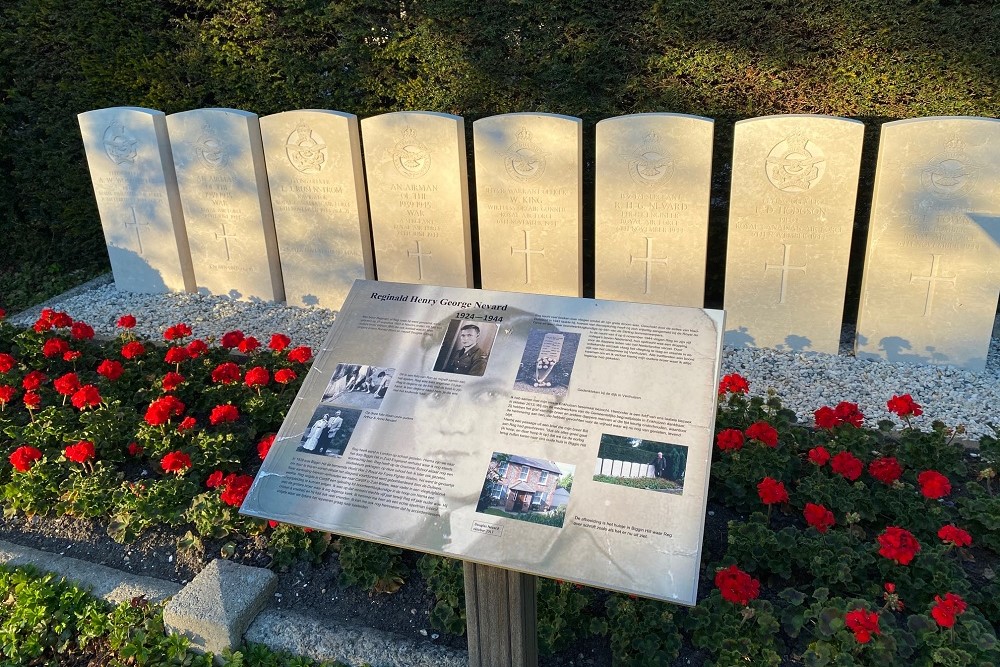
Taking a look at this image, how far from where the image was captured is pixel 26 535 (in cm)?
365

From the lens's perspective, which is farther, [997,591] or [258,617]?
[258,617]

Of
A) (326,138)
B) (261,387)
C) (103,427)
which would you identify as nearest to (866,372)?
(261,387)

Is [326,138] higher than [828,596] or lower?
higher

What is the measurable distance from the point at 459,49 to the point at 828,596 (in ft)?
16.9

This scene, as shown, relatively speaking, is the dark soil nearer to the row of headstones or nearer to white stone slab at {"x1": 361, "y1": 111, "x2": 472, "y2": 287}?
the row of headstones

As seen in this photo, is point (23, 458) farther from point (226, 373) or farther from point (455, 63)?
point (455, 63)

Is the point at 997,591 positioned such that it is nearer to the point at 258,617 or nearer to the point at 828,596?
the point at 828,596

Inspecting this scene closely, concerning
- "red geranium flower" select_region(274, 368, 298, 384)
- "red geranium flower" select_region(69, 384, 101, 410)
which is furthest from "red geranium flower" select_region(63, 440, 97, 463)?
"red geranium flower" select_region(274, 368, 298, 384)

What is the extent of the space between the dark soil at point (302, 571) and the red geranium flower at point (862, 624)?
0.55 m

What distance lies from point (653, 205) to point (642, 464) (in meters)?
3.63

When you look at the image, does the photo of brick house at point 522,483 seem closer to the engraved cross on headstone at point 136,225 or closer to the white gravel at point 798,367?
the white gravel at point 798,367

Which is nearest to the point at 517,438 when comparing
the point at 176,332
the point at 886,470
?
the point at 886,470

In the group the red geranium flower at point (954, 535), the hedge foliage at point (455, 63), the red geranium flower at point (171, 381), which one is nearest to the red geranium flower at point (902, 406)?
the red geranium flower at point (954, 535)

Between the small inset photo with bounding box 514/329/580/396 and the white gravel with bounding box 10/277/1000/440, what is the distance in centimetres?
270
